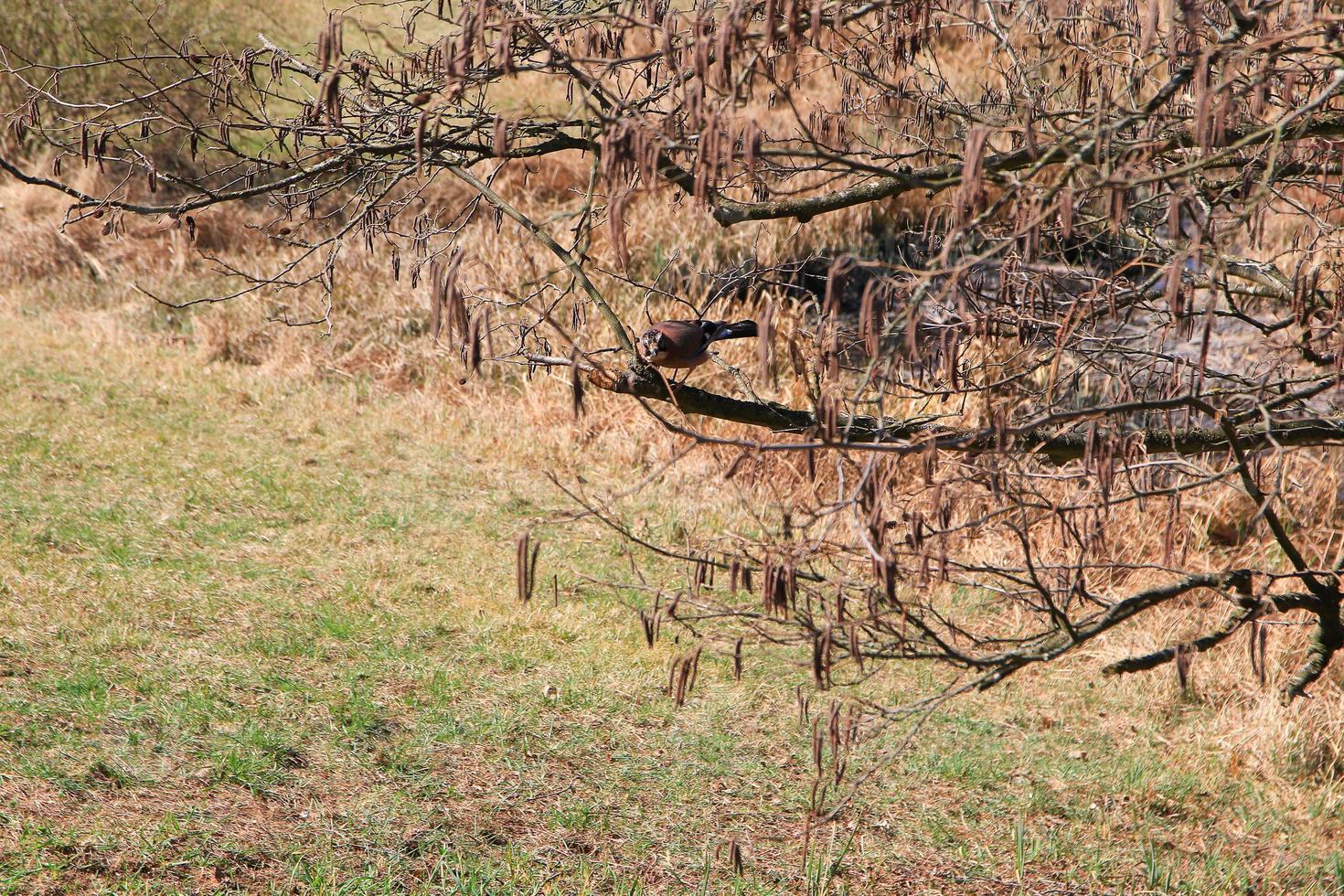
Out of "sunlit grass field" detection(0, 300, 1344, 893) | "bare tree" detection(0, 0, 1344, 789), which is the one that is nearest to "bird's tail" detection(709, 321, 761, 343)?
"bare tree" detection(0, 0, 1344, 789)

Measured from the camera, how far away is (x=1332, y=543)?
278 inches

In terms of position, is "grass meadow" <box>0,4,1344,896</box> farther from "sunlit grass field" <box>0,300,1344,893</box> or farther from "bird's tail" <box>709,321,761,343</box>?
"bird's tail" <box>709,321,761,343</box>

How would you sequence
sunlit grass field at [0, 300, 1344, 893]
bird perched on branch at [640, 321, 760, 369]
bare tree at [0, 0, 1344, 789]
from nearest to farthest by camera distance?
bare tree at [0, 0, 1344, 789] → sunlit grass field at [0, 300, 1344, 893] → bird perched on branch at [640, 321, 760, 369]

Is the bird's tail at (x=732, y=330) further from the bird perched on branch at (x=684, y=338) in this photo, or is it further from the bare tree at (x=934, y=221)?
the bare tree at (x=934, y=221)

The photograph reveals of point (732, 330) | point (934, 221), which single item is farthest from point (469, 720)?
point (934, 221)

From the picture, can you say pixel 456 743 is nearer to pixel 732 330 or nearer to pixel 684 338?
pixel 684 338

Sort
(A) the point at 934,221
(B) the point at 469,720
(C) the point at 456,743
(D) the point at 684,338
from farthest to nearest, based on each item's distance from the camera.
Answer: (B) the point at 469,720 < (C) the point at 456,743 < (D) the point at 684,338 < (A) the point at 934,221

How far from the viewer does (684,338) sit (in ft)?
15.5

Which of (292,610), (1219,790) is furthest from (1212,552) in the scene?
(292,610)

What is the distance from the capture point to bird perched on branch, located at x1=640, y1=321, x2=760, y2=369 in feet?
15.5

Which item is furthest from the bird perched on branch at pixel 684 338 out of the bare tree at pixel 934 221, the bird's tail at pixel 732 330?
the bare tree at pixel 934 221

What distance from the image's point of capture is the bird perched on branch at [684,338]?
4.71 meters

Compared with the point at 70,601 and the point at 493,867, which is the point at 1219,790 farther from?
the point at 70,601

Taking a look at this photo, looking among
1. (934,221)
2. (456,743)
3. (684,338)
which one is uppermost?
(934,221)
